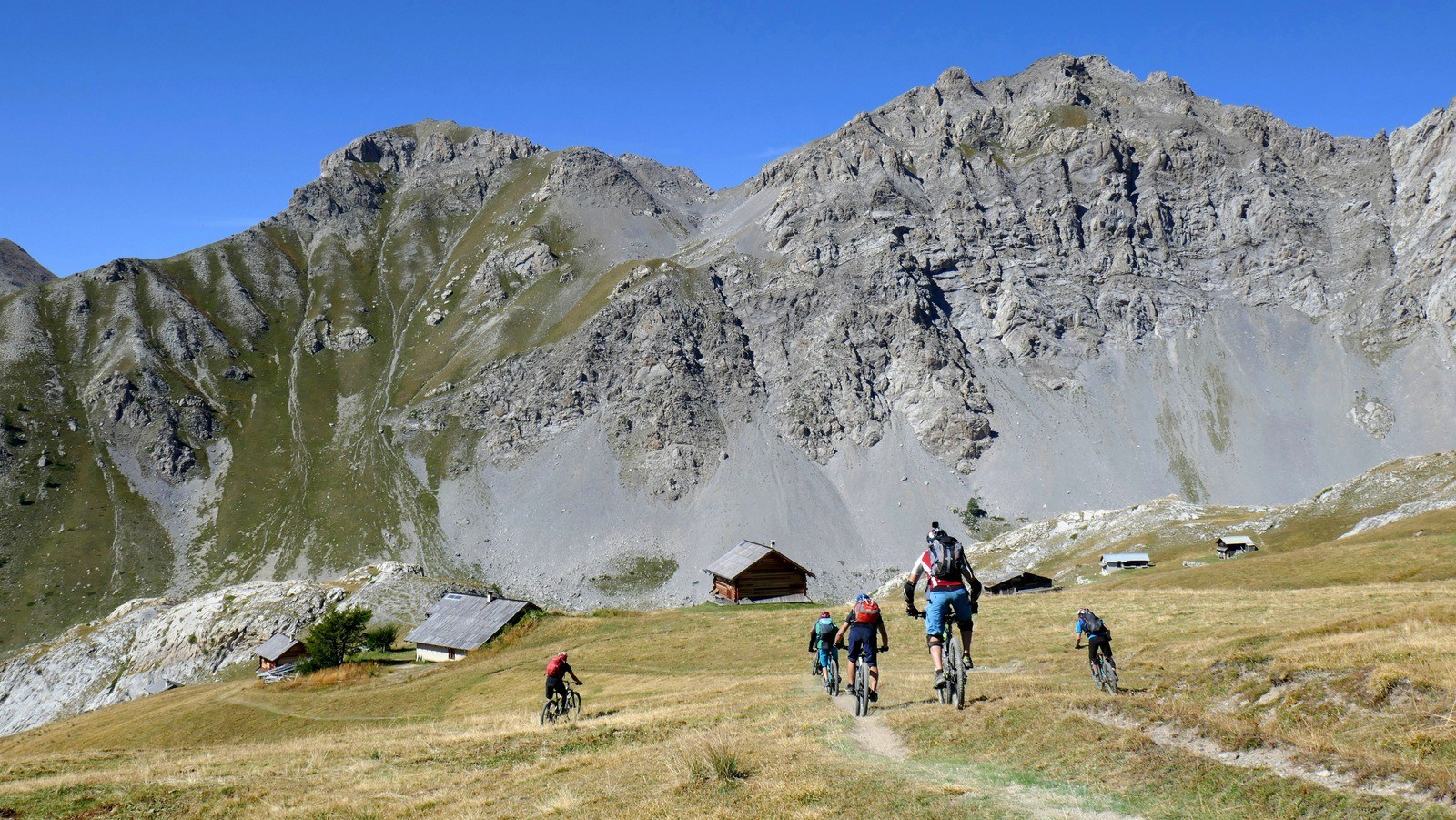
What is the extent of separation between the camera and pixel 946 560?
1387 cm

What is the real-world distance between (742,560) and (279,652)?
127ft

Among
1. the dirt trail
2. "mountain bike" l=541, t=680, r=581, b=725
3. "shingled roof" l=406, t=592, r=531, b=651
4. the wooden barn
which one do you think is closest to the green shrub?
"shingled roof" l=406, t=592, r=531, b=651

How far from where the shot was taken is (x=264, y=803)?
1376cm

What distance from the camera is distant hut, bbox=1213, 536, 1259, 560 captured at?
231ft

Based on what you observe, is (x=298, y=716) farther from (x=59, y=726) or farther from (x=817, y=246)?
(x=817, y=246)

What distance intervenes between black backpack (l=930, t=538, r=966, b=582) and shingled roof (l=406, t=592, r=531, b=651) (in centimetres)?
4589

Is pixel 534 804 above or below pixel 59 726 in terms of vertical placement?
above

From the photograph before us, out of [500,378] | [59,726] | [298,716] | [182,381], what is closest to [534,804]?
[298,716]

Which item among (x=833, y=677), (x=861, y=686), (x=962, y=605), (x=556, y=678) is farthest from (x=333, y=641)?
(x=962, y=605)

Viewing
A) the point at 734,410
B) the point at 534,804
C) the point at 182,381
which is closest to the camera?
the point at 534,804

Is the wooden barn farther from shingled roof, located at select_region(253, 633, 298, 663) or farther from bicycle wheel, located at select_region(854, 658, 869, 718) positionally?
bicycle wheel, located at select_region(854, 658, 869, 718)

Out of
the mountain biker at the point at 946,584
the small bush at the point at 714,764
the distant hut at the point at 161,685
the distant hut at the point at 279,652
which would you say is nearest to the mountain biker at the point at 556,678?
the small bush at the point at 714,764

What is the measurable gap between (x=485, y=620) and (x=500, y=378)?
396 feet

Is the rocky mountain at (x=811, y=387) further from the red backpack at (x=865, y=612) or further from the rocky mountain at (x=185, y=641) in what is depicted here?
the red backpack at (x=865, y=612)
